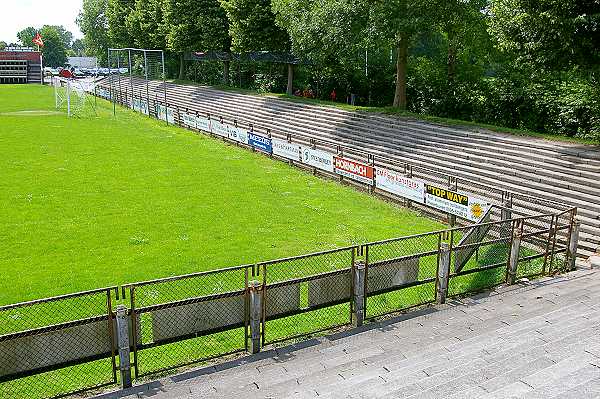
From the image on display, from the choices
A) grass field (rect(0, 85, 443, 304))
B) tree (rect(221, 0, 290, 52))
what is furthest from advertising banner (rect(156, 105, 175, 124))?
grass field (rect(0, 85, 443, 304))

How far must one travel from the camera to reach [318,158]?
24578 millimetres

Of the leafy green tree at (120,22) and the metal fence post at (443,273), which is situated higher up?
the leafy green tree at (120,22)

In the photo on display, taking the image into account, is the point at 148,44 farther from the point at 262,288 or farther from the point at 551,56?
the point at 262,288

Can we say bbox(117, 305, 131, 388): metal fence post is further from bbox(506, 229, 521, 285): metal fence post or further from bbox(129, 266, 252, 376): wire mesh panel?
bbox(506, 229, 521, 285): metal fence post

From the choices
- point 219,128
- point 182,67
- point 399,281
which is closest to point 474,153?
point 399,281

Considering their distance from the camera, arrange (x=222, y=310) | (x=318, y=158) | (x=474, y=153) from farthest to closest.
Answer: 1. (x=318, y=158)
2. (x=474, y=153)
3. (x=222, y=310)

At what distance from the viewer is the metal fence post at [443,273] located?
10750mm

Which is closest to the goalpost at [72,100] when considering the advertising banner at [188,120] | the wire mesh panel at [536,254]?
the advertising banner at [188,120]

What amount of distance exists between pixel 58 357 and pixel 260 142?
22.7 m

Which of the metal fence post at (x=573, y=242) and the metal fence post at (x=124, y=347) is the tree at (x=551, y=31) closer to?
the metal fence post at (x=573, y=242)

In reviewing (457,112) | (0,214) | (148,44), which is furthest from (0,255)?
(148,44)

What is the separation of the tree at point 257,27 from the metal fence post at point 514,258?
34868 millimetres

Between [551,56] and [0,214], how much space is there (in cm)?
1915

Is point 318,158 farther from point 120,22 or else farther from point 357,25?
point 120,22
